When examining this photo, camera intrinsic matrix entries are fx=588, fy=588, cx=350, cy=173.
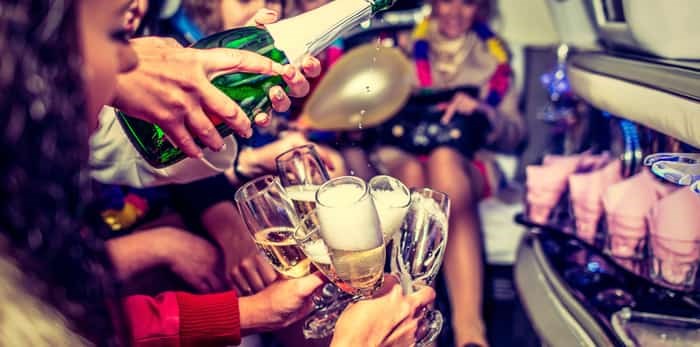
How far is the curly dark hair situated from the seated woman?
118 centimetres

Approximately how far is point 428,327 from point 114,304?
1.58 feet

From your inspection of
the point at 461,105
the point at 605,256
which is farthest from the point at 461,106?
the point at 605,256

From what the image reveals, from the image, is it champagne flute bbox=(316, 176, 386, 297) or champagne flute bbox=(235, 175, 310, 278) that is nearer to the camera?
champagne flute bbox=(316, 176, 386, 297)

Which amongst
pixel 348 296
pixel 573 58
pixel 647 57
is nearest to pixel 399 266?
pixel 348 296

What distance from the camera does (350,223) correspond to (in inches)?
27.5

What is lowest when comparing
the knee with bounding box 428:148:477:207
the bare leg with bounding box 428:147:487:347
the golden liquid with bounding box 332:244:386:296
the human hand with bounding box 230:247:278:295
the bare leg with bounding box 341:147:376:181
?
the bare leg with bounding box 428:147:487:347

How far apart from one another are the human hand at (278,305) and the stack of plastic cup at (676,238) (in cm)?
61

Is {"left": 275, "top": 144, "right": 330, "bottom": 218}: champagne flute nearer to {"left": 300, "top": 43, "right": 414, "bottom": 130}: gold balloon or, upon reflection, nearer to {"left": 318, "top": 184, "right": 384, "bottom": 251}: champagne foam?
{"left": 318, "top": 184, "right": 384, "bottom": 251}: champagne foam

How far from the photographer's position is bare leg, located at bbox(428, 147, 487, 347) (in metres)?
1.51

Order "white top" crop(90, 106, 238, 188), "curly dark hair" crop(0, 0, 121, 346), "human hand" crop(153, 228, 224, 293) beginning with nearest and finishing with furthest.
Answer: "curly dark hair" crop(0, 0, 121, 346)
"white top" crop(90, 106, 238, 188)
"human hand" crop(153, 228, 224, 293)

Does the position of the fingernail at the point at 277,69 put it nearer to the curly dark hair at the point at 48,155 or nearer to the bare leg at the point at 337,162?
the curly dark hair at the point at 48,155

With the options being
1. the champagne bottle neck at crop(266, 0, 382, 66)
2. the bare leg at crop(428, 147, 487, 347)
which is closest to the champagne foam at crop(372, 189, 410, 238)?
the champagne bottle neck at crop(266, 0, 382, 66)

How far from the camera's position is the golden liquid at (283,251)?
0.86 metres

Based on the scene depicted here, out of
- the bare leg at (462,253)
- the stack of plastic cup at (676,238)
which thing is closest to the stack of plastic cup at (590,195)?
the stack of plastic cup at (676,238)
